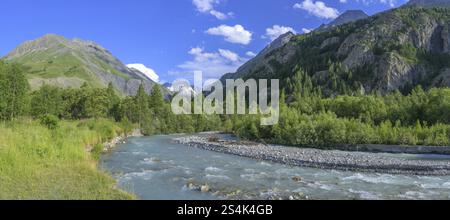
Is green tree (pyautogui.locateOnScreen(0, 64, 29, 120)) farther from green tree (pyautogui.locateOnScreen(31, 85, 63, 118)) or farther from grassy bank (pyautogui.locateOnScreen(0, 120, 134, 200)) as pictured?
grassy bank (pyautogui.locateOnScreen(0, 120, 134, 200))

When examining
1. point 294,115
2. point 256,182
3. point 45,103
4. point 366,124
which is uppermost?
point 45,103

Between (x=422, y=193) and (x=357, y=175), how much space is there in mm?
7952

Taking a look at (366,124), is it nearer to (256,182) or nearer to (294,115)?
(294,115)

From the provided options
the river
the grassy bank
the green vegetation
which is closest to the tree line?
the green vegetation

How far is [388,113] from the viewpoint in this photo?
81.2 m

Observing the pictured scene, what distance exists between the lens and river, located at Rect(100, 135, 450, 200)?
1005 inches

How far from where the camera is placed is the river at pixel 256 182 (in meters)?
25.5

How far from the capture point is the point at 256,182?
99.8ft

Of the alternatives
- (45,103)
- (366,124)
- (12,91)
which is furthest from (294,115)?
(45,103)

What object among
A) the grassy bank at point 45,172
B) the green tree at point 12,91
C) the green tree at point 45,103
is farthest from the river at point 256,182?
the green tree at point 45,103

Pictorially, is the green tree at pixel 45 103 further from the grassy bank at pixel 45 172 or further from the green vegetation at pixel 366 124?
the grassy bank at pixel 45 172

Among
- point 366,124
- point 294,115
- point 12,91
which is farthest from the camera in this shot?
point 294,115
